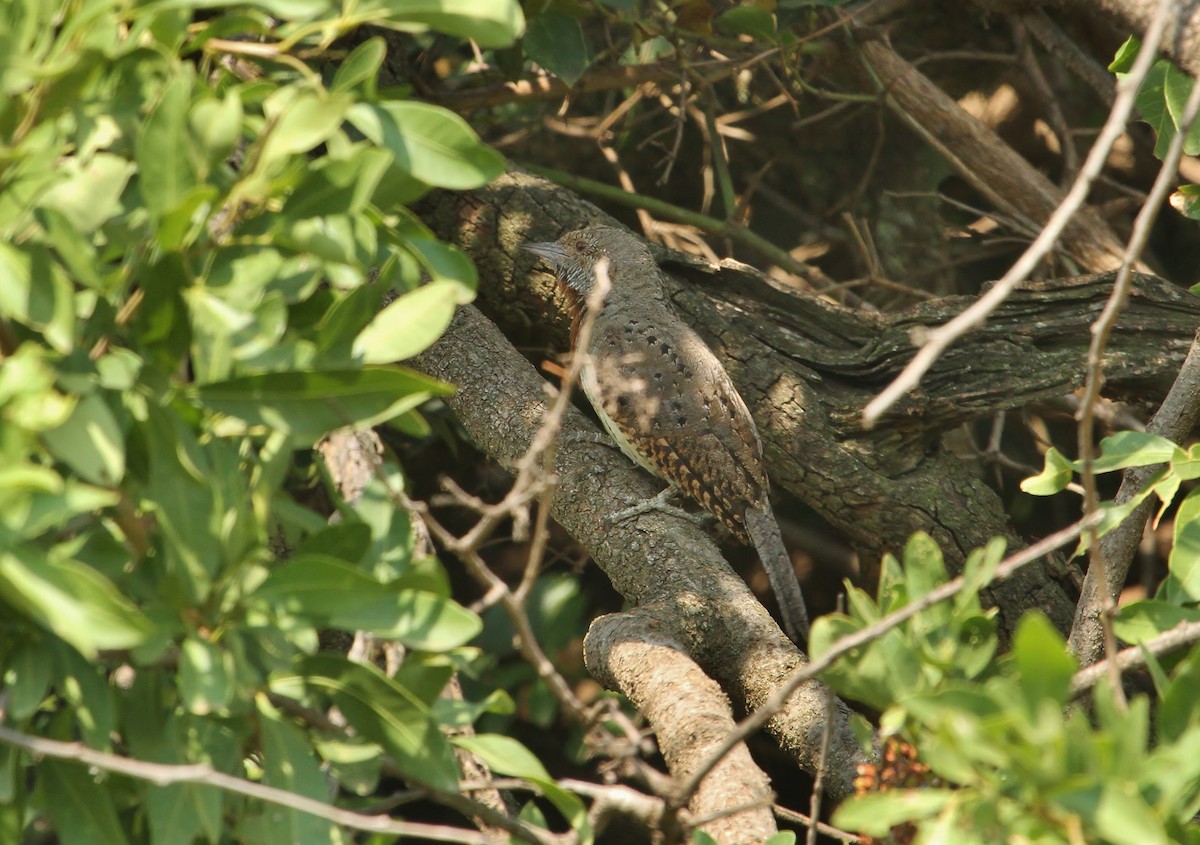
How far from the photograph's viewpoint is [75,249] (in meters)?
1.29

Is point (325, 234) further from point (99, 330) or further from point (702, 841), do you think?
point (702, 841)

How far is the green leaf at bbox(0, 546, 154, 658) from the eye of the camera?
→ 1173 millimetres

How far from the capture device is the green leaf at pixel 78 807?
150 cm

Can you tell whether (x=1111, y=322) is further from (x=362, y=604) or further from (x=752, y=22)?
(x=752, y=22)

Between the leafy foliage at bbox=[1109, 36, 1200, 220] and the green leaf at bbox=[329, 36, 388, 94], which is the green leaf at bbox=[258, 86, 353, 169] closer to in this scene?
the green leaf at bbox=[329, 36, 388, 94]

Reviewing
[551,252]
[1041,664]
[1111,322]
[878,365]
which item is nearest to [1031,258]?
[1111,322]

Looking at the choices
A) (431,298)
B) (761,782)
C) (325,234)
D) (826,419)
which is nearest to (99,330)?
(325,234)

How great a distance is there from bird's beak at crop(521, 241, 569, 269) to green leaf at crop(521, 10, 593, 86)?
25.8 inches

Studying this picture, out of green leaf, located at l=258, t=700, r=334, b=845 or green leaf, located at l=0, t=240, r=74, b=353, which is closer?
green leaf, located at l=0, t=240, r=74, b=353

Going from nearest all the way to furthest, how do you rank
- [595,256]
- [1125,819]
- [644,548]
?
[1125,819]
[644,548]
[595,256]

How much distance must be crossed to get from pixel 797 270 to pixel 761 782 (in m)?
2.64

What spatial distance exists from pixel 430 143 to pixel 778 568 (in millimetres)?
2656

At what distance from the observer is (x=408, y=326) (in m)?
1.47

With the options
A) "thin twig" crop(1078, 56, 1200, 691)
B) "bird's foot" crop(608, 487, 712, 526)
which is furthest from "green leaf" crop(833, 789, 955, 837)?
"bird's foot" crop(608, 487, 712, 526)
